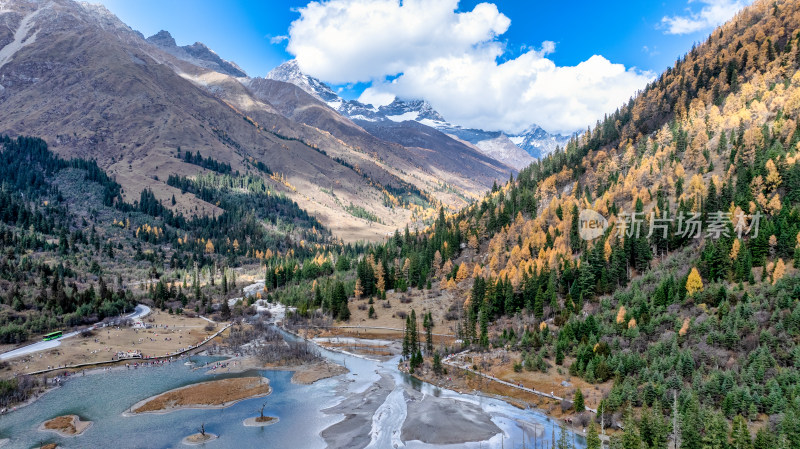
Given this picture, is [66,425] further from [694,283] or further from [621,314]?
[694,283]

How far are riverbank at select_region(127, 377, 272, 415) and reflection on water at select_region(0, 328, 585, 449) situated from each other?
6.41ft

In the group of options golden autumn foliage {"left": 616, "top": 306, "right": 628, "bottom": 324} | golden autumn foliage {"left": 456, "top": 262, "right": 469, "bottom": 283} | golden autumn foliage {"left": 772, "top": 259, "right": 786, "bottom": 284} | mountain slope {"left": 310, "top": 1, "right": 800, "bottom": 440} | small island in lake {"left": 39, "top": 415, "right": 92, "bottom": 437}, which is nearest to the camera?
mountain slope {"left": 310, "top": 1, "right": 800, "bottom": 440}

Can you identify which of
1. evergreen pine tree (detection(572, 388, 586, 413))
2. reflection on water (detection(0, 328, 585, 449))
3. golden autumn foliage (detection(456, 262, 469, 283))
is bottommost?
reflection on water (detection(0, 328, 585, 449))

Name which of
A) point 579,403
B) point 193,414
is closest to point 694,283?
point 579,403

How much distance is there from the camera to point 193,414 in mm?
75312

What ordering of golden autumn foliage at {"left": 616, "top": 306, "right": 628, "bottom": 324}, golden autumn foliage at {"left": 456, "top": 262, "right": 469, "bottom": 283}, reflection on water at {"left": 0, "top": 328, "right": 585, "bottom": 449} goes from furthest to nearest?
1. golden autumn foliage at {"left": 456, "top": 262, "right": 469, "bottom": 283}
2. golden autumn foliage at {"left": 616, "top": 306, "right": 628, "bottom": 324}
3. reflection on water at {"left": 0, "top": 328, "right": 585, "bottom": 449}

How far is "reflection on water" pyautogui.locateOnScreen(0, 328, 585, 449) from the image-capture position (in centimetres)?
6481

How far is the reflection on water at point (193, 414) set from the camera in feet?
213

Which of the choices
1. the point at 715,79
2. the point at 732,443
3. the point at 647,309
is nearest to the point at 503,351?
the point at 647,309

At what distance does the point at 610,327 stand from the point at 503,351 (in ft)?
71.5

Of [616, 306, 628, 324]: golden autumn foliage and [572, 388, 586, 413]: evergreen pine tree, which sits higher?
[616, 306, 628, 324]: golden autumn foliage

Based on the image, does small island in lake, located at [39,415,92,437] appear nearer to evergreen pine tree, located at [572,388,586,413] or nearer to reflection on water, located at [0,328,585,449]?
reflection on water, located at [0,328,585,449]

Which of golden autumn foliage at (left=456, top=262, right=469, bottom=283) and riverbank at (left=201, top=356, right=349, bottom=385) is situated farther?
golden autumn foliage at (left=456, top=262, right=469, bottom=283)

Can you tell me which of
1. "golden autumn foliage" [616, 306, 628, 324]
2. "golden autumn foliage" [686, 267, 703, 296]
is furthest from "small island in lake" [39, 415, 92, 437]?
"golden autumn foliage" [686, 267, 703, 296]
